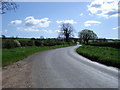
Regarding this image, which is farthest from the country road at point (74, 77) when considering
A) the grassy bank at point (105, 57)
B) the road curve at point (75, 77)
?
the grassy bank at point (105, 57)

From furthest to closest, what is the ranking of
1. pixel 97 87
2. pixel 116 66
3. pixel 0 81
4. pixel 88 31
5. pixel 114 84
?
pixel 88 31 → pixel 116 66 → pixel 0 81 → pixel 114 84 → pixel 97 87

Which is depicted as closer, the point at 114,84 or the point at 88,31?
the point at 114,84

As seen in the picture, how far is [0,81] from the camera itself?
8312 millimetres

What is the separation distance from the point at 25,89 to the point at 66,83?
6.07 ft

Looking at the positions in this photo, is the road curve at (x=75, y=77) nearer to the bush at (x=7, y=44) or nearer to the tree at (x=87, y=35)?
the bush at (x=7, y=44)

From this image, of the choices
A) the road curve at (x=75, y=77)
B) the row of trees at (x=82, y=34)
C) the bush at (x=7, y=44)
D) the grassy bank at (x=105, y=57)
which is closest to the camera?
the road curve at (x=75, y=77)

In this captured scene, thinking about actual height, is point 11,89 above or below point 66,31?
below

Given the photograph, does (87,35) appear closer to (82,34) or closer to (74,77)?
(82,34)

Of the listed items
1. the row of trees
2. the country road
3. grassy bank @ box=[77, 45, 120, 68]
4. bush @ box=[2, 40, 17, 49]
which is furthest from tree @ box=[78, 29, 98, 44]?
the country road

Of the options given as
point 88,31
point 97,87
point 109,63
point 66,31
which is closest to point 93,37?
point 88,31

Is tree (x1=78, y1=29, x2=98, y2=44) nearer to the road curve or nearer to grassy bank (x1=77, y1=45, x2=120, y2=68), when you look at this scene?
grassy bank (x1=77, y1=45, x2=120, y2=68)

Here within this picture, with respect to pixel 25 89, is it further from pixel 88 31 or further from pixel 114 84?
pixel 88 31

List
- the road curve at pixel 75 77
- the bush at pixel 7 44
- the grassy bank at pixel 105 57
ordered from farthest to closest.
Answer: the bush at pixel 7 44 → the grassy bank at pixel 105 57 → the road curve at pixel 75 77

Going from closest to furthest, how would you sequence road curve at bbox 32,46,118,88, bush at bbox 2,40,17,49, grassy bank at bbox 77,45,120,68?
road curve at bbox 32,46,118,88 < grassy bank at bbox 77,45,120,68 < bush at bbox 2,40,17,49
